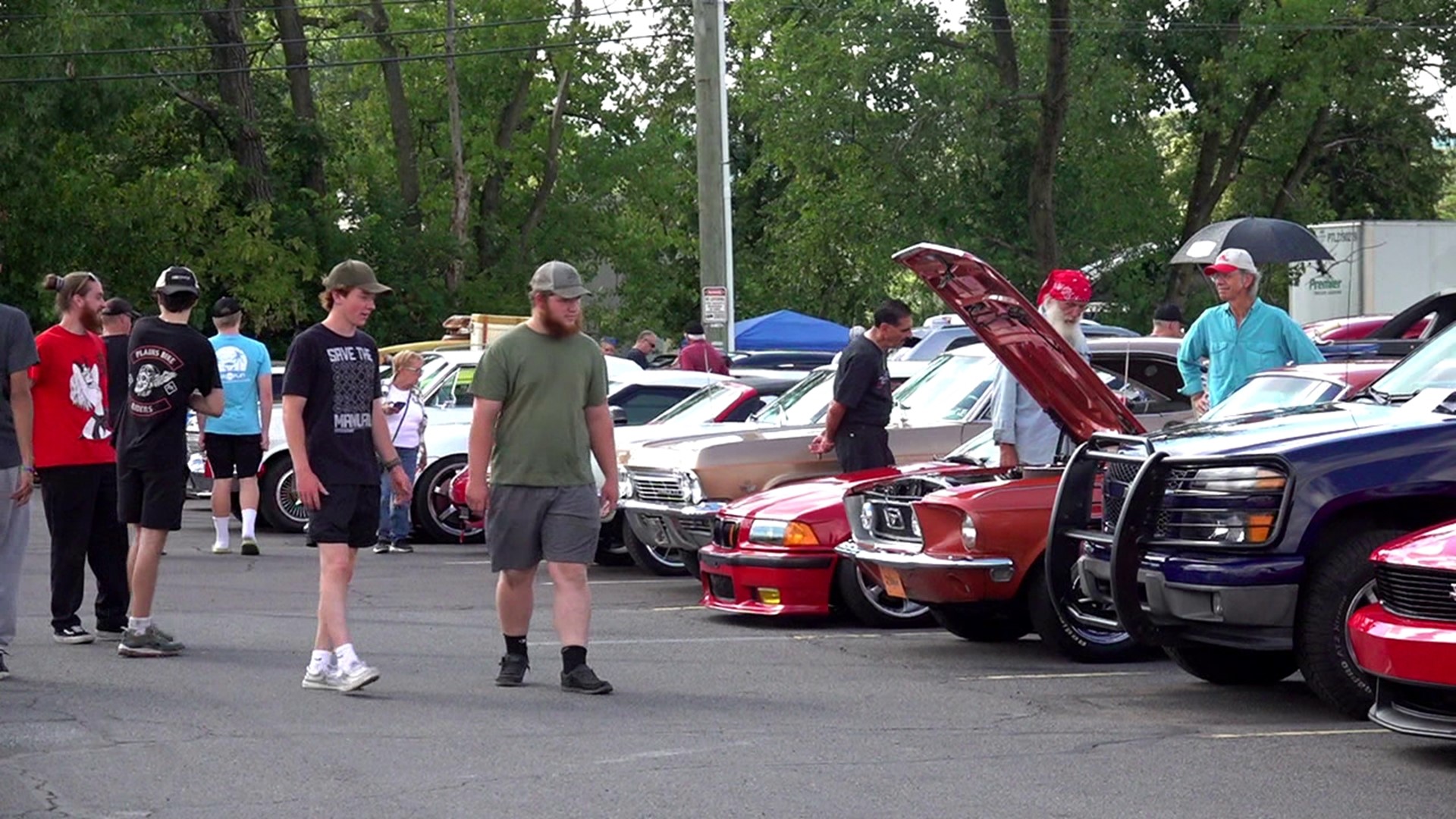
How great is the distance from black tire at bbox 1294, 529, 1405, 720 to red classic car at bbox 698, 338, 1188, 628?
3071 millimetres

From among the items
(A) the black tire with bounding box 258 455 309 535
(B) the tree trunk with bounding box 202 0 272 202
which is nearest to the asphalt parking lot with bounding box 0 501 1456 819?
(A) the black tire with bounding box 258 455 309 535

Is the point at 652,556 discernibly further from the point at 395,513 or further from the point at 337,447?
the point at 337,447

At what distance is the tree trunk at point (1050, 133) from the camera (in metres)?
35.4

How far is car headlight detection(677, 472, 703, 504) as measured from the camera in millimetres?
12906

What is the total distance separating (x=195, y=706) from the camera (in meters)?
8.57

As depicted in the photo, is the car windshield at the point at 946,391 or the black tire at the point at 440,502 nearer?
the car windshield at the point at 946,391

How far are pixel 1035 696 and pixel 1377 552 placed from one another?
211 centimetres

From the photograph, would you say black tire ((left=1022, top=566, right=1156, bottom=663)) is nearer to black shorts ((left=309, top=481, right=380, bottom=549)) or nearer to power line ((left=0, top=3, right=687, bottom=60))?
black shorts ((left=309, top=481, right=380, bottom=549))

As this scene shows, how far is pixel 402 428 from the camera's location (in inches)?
636

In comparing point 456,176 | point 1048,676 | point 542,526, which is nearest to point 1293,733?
point 1048,676

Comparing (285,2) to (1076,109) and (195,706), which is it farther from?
(195,706)

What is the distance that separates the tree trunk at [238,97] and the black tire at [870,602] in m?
25.7

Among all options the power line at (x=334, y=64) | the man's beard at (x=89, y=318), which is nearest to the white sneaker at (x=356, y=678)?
the man's beard at (x=89, y=318)

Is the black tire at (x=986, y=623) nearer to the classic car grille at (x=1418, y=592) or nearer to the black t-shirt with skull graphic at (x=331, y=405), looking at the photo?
the black t-shirt with skull graphic at (x=331, y=405)
